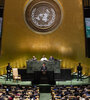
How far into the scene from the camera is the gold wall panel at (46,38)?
47.4 feet

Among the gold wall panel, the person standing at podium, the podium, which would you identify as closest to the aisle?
the podium

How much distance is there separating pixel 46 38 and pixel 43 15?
1.70 meters

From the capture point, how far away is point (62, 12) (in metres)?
14.6

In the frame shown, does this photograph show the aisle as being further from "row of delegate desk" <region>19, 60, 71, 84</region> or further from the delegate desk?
the delegate desk

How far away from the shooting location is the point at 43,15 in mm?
14820

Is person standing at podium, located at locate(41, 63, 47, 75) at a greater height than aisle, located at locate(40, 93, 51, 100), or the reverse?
person standing at podium, located at locate(41, 63, 47, 75)

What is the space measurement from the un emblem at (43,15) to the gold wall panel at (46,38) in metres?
0.33

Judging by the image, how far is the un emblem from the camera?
48.1 ft

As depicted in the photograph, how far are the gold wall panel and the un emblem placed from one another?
0.33m

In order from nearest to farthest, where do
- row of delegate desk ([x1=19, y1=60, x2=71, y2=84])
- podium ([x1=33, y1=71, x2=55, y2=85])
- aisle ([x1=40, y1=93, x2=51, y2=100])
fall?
aisle ([x1=40, y1=93, x2=51, y2=100]) < podium ([x1=33, y1=71, x2=55, y2=85]) < row of delegate desk ([x1=19, y1=60, x2=71, y2=84])

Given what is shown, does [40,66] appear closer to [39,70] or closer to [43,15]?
[39,70]

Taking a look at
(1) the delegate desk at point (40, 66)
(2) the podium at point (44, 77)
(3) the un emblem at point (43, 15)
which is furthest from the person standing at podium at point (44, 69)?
(3) the un emblem at point (43, 15)

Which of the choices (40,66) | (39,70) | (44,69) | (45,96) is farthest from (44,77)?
(45,96)

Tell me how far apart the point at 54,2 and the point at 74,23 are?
2.10 meters
